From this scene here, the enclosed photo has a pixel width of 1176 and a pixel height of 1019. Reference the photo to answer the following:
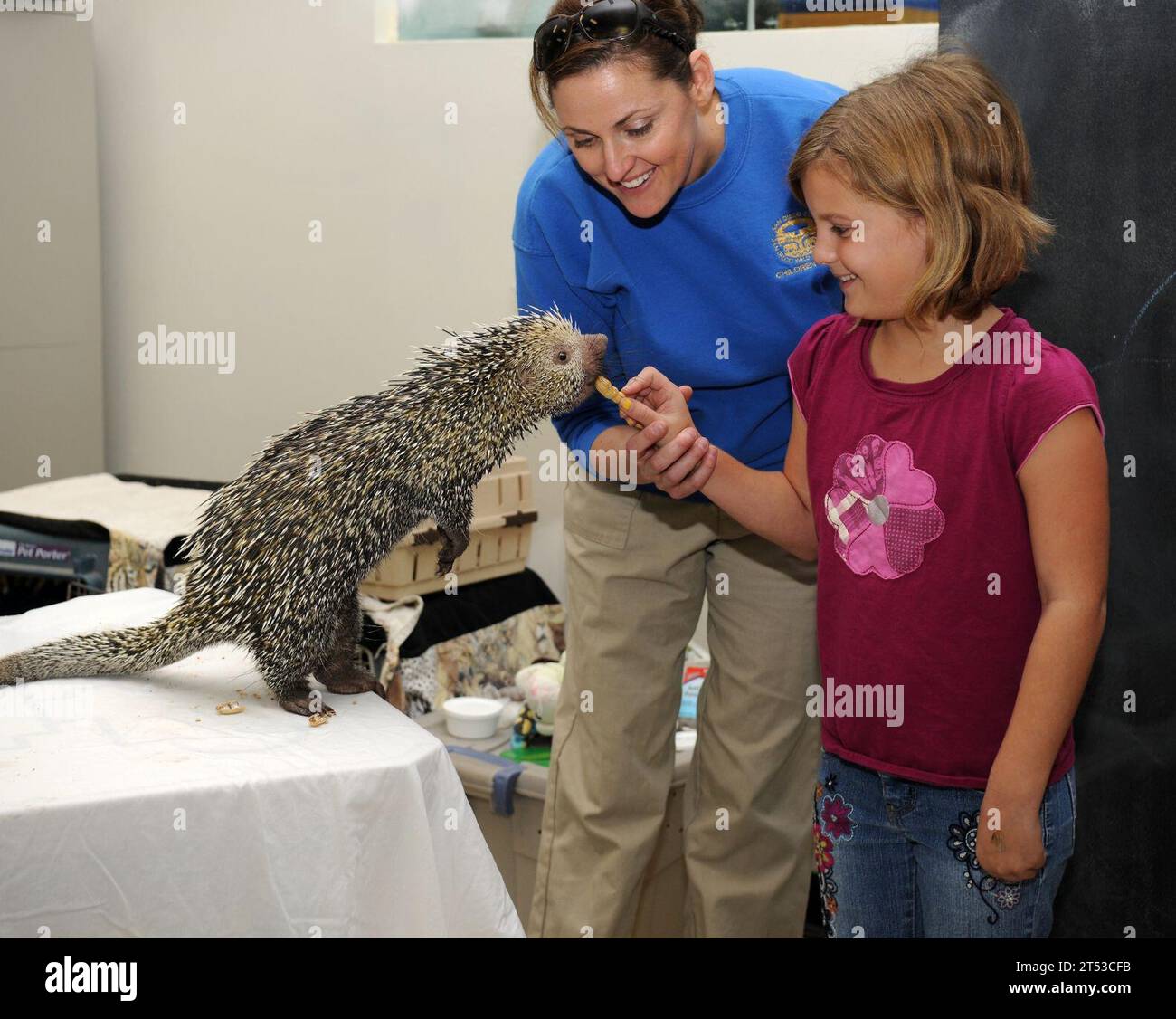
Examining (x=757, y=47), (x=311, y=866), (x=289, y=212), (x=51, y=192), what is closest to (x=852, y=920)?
(x=311, y=866)

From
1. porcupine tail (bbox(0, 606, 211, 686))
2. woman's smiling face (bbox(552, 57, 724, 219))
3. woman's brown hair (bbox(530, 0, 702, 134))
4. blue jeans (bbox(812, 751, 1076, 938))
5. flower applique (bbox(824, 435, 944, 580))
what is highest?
woman's brown hair (bbox(530, 0, 702, 134))

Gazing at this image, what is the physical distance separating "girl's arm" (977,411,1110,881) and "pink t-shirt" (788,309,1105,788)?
4 centimetres

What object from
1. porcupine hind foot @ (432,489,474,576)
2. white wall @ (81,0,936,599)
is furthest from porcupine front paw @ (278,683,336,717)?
white wall @ (81,0,936,599)

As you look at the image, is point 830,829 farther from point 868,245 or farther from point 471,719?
point 471,719

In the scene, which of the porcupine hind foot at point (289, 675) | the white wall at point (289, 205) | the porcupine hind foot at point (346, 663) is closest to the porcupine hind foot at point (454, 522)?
the porcupine hind foot at point (346, 663)

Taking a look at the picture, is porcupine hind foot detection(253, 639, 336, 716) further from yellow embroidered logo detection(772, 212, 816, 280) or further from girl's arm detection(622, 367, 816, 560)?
yellow embroidered logo detection(772, 212, 816, 280)

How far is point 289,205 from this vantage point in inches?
169

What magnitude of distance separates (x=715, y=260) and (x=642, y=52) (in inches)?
15.8

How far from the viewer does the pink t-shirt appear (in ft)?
4.66

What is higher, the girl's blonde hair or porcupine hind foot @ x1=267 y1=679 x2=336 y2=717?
the girl's blonde hair

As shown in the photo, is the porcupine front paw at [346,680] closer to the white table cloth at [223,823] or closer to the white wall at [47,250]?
the white table cloth at [223,823]

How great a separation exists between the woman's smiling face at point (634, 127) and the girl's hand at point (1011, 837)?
3.51 ft

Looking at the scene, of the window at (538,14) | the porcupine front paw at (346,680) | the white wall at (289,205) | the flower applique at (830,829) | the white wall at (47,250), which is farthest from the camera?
the white wall at (47,250)

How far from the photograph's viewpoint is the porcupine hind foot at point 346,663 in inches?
74.4
